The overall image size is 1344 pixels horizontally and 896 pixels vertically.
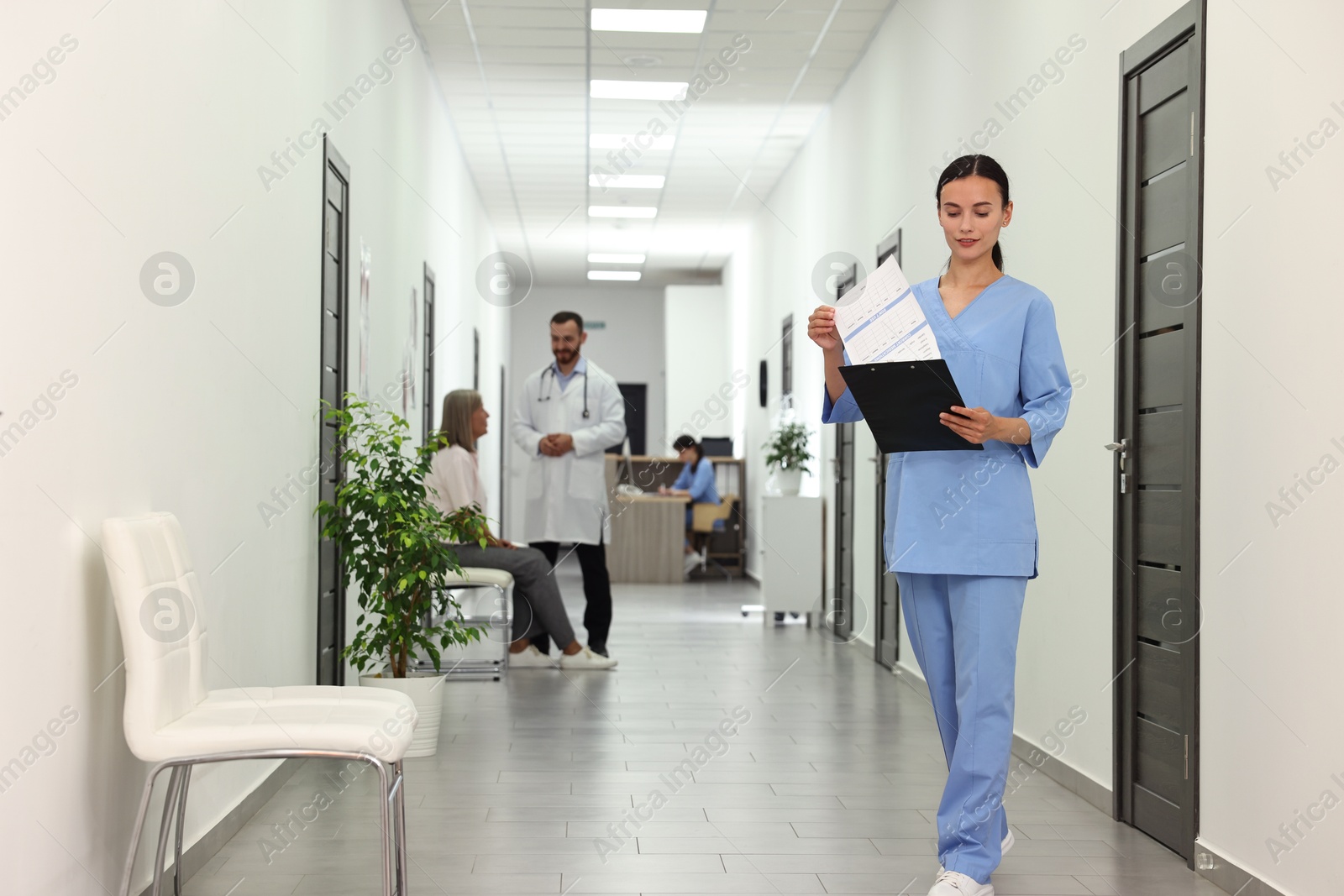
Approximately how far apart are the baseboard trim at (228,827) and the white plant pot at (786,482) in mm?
4689

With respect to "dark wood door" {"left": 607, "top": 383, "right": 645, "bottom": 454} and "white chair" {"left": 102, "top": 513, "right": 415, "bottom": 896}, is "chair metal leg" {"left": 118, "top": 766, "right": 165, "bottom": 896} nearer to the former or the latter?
"white chair" {"left": 102, "top": 513, "right": 415, "bottom": 896}

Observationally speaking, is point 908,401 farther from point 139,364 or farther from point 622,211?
point 622,211

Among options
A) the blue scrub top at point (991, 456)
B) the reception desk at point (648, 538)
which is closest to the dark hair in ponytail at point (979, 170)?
the blue scrub top at point (991, 456)

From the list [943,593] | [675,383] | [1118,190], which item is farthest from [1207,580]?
[675,383]

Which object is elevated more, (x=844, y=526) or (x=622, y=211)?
(x=622, y=211)

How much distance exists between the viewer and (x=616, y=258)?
1367cm

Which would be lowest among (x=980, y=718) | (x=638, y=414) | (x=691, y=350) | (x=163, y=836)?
(x=163, y=836)

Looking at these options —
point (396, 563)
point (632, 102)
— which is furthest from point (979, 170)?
point (632, 102)

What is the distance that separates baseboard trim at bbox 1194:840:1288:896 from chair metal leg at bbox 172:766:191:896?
2.18 metres

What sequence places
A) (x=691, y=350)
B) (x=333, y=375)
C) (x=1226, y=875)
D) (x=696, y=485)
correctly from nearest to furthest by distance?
1. (x=1226, y=875)
2. (x=333, y=375)
3. (x=696, y=485)
4. (x=691, y=350)

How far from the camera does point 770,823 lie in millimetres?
3176

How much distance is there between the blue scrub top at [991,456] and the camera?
8.17 feet

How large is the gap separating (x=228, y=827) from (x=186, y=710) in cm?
79

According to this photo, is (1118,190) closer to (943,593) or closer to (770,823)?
(943,593)
